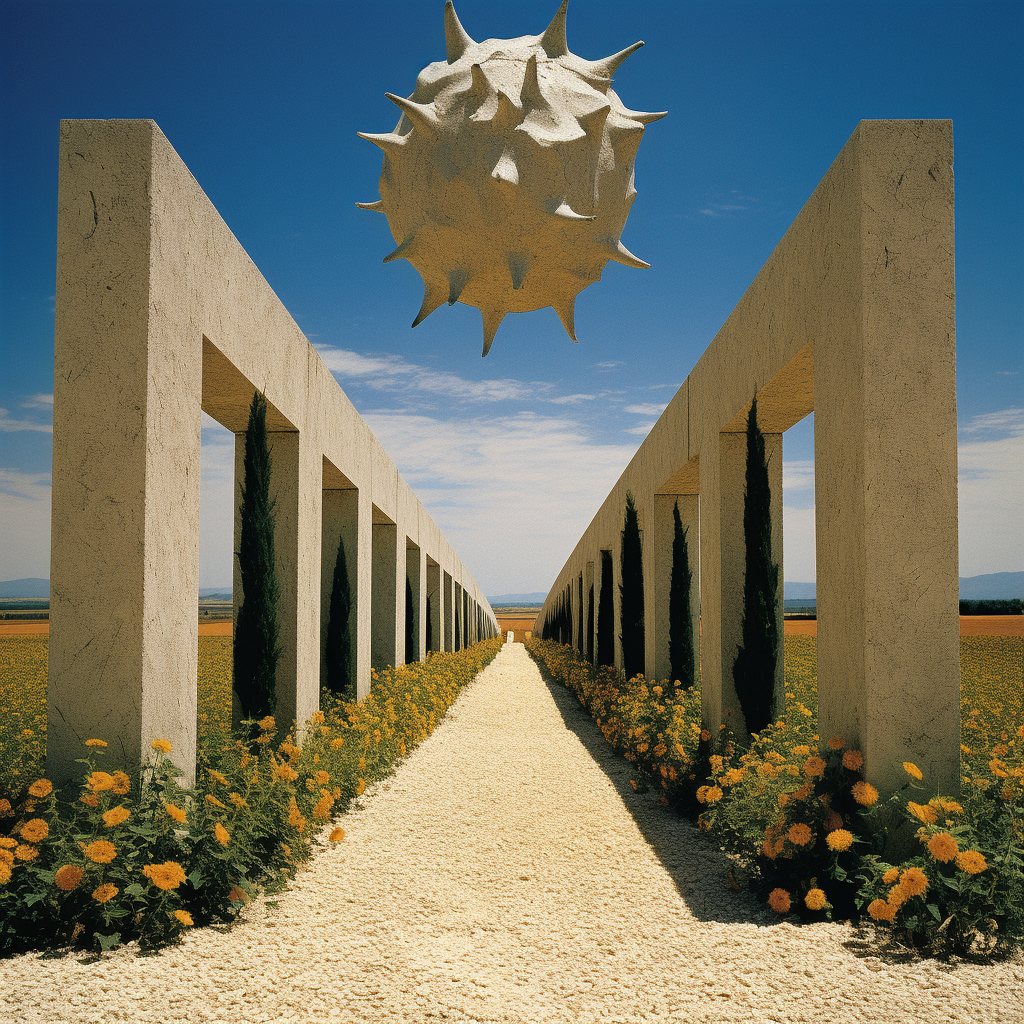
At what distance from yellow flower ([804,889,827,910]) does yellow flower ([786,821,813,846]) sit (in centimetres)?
30

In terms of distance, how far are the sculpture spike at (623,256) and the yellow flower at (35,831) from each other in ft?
12.9

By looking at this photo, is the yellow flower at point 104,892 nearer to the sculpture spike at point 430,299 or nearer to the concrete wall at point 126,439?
the concrete wall at point 126,439

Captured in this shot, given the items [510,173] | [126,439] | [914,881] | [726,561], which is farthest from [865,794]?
[126,439]

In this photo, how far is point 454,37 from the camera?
297 cm

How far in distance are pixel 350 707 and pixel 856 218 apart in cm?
675

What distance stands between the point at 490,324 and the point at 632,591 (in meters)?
10.9

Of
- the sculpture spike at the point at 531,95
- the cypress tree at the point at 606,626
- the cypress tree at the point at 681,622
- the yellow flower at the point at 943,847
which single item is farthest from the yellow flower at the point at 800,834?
the cypress tree at the point at 606,626

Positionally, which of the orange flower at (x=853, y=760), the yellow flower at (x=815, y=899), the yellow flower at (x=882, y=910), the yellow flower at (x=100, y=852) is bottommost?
the yellow flower at (x=815, y=899)

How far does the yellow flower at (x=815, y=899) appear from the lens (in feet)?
13.3

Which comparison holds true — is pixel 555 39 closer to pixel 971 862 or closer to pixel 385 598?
pixel 971 862

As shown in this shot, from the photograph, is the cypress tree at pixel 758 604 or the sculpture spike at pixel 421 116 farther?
the cypress tree at pixel 758 604

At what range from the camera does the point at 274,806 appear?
4.87m

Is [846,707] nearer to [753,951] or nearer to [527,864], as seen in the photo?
[753,951]

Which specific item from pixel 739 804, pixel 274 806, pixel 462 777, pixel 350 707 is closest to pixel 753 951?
pixel 739 804
